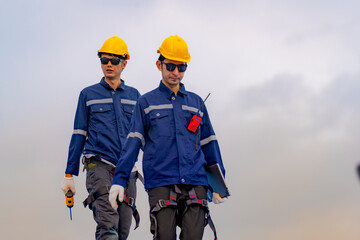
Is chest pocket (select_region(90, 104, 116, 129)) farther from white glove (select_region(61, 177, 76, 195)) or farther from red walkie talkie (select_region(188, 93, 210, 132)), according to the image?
red walkie talkie (select_region(188, 93, 210, 132))

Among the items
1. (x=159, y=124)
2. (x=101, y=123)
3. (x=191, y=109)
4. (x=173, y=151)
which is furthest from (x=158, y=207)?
(x=101, y=123)

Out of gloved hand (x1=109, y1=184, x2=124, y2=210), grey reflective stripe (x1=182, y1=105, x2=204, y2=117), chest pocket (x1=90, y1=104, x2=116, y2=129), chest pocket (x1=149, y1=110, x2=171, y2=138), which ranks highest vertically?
chest pocket (x1=90, y1=104, x2=116, y2=129)

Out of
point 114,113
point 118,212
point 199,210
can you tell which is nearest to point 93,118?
point 114,113

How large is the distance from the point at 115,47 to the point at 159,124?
2879mm

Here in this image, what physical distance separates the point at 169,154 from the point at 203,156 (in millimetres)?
512

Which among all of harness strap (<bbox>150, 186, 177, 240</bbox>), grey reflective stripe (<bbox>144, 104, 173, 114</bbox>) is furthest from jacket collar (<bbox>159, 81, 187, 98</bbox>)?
harness strap (<bbox>150, 186, 177, 240</bbox>)

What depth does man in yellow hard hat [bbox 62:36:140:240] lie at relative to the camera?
885 centimetres

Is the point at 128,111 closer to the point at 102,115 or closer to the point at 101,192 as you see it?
the point at 102,115

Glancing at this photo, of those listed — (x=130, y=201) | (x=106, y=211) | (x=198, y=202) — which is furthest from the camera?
(x=130, y=201)

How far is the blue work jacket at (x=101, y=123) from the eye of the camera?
9.17 meters

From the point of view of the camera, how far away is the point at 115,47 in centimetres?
987

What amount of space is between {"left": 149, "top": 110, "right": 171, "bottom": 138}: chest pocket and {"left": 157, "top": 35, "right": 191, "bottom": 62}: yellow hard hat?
0.72 metres

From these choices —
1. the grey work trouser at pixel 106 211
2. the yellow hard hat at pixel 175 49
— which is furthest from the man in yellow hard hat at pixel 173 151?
the grey work trouser at pixel 106 211

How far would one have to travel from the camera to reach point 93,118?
31.0 feet
